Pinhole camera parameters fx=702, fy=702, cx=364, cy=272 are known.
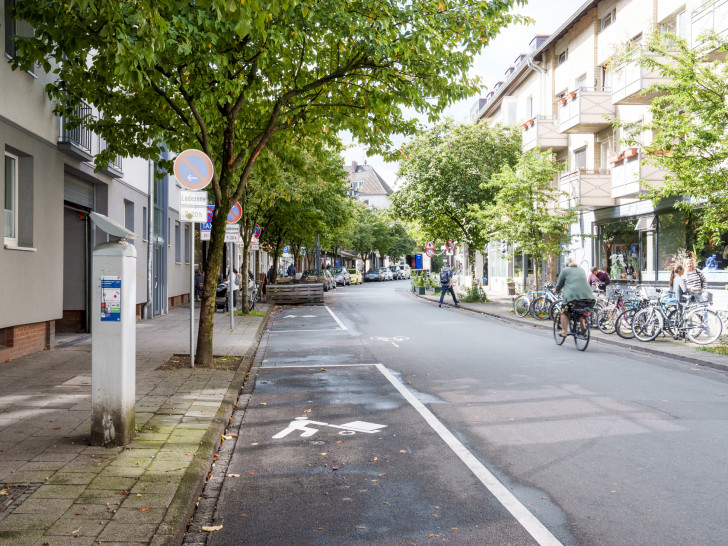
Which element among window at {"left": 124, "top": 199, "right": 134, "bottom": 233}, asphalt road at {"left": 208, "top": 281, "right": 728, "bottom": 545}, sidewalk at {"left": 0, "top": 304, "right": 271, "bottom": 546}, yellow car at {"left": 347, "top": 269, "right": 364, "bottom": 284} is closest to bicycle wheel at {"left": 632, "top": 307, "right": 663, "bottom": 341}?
asphalt road at {"left": 208, "top": 281, "right": 728, "bottom": 545}

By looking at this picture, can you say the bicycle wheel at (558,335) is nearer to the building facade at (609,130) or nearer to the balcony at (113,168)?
the building facade at (609,130)

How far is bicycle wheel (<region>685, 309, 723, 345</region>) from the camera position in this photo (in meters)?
13.9

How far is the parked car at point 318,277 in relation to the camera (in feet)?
139

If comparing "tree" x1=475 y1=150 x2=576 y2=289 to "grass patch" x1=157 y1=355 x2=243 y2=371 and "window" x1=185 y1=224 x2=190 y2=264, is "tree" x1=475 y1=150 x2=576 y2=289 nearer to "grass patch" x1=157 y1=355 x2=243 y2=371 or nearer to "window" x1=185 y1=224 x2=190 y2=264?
"window" x1=185 y1=224 x2=190 y2=264

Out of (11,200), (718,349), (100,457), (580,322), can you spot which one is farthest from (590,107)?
(100,457)

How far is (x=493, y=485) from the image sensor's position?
4.93m

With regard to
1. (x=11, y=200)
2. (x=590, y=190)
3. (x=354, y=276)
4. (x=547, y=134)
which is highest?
(x=547, y=134)

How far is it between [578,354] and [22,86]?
1056cm

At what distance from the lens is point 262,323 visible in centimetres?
1952

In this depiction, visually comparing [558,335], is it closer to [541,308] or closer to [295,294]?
[541,308]

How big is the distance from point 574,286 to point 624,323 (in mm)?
2690

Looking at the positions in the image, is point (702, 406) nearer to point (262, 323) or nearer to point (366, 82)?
point (366, 82)

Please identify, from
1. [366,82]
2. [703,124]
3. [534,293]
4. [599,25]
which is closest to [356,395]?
[366,82]

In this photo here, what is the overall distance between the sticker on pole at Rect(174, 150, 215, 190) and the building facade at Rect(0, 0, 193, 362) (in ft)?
8.52
